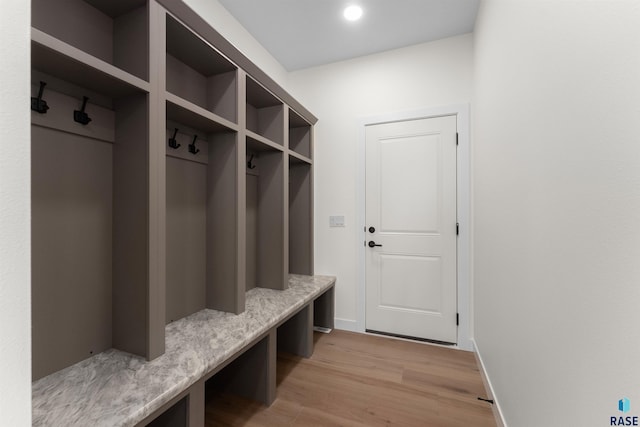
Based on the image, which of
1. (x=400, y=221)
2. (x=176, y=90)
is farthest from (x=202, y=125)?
(x=400, y=221)

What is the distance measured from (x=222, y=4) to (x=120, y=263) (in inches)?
83.1

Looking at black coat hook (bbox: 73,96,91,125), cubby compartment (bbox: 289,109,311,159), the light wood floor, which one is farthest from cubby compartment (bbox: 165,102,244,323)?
cubby compartment (bbox: 289,109,311,159)

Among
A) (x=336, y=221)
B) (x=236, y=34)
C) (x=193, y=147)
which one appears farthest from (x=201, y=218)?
(x=236, y=34)

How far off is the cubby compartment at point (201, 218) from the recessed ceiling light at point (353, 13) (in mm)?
1441

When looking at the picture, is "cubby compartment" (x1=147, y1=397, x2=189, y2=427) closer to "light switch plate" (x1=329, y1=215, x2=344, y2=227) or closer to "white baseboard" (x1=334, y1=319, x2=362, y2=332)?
"white baseboard" (x1=334, y1=319, x2=362, y2=332)

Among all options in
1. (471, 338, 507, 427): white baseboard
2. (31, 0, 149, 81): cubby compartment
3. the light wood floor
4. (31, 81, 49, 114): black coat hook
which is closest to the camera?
(31, 81, 49, 114): black coat hook

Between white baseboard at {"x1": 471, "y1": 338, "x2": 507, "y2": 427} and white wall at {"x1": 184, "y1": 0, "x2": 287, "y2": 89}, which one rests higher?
white wall at {"x1": 184, "y1": 0, "x2": 287, "y2": 89}

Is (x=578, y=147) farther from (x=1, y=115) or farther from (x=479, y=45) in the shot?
(x=479, y=45)

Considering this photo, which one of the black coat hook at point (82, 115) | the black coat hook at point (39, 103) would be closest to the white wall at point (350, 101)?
the black coat hook at point (82, 115)

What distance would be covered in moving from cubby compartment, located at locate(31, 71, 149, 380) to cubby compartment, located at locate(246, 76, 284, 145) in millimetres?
1194

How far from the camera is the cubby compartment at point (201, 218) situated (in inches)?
67.5

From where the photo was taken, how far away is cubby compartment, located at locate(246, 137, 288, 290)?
7.93 feet

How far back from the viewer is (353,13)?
2.27 meters

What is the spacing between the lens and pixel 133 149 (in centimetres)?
131
